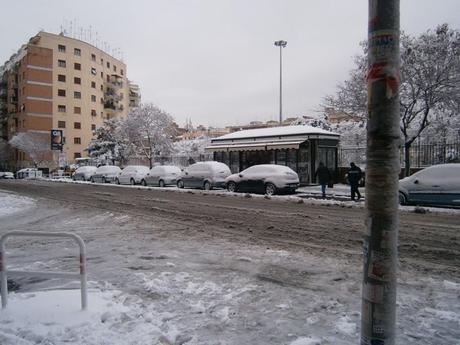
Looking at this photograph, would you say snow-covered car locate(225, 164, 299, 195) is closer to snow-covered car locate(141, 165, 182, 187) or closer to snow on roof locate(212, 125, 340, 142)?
snow on roof locate(212, 125, 340, 142)

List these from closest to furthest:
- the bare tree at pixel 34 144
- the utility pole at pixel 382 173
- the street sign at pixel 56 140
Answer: the utility pole at pixel 382 173 → the street sign at pixel 56 140 → the bare tree at pixel 34 144

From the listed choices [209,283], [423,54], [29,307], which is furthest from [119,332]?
[423,54]

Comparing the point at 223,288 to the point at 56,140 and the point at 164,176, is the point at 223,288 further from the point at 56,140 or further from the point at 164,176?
the point at 56,140

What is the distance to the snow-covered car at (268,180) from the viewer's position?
19.5m

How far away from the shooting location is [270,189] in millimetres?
19875

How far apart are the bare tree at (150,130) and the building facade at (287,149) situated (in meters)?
17.6

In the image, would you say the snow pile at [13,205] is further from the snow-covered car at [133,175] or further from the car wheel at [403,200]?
the car wheel at [403,200]

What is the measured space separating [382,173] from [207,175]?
21.6 m

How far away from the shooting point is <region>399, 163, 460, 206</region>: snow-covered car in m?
13.5

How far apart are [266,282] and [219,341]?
1.93 m

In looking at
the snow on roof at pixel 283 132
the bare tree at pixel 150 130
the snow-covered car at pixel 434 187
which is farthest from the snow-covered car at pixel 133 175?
the snow-covered car at pixel 434 187

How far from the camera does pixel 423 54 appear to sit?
19531 millimetres

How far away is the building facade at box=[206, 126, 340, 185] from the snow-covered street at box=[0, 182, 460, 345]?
1361 centimetres

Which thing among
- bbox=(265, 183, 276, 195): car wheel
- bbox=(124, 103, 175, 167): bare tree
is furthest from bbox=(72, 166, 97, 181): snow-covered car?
bbox=(265, 183, 276, 195): car wheel
